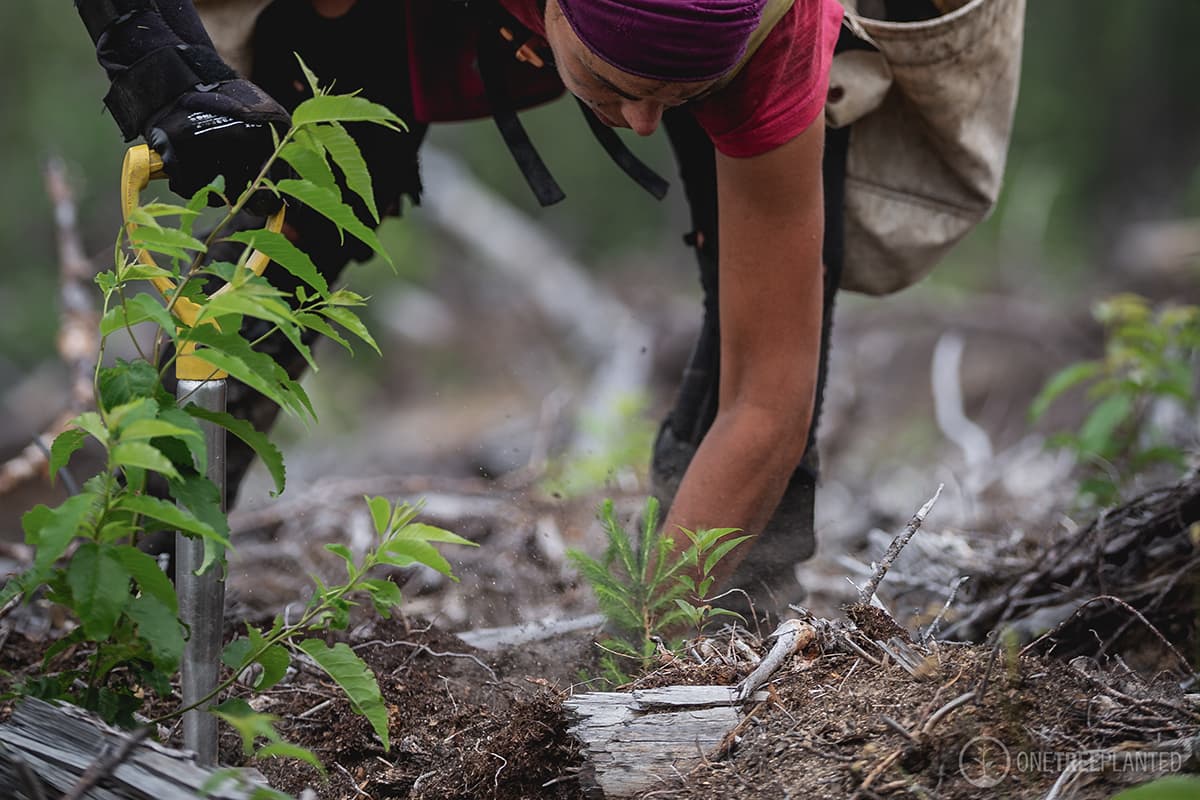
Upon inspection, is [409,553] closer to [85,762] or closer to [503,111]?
[85,762]

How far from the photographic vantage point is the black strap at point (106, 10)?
5.76ft

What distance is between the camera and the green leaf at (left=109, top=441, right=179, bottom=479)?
122 centimetres

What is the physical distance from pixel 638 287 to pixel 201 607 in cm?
912

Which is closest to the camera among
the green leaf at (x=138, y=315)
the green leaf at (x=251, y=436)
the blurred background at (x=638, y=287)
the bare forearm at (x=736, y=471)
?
the green leaf at (x=138, y=315)

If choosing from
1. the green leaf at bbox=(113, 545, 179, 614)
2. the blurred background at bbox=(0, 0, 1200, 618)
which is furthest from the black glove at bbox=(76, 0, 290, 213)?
the blurred background at bbox=(0, 0, 1200, 618)

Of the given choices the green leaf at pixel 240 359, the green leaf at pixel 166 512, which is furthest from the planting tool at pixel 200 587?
the green leaf at pixel 166 512

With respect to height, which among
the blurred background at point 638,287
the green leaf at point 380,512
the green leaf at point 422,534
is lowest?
the blurred background at point 638,287

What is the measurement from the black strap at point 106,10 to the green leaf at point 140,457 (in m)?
0.84

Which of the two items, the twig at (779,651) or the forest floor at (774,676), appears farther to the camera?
the twig at (779,651)

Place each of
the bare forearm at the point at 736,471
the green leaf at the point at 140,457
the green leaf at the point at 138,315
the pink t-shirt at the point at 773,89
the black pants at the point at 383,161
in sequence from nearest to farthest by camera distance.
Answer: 1. the green leaf at the point at 140,457
2. the green leaf at the point at 138,315
3. the pink t-shirt at the point at 773,89
4. the bare forearm at the point at 736,471
5. the black pants at the point at 383,161

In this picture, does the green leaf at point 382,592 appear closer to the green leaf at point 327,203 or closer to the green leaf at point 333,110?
the green leaf at point 327,203

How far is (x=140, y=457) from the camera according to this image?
Answer: 123cm

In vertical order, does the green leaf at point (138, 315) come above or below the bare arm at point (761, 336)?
above

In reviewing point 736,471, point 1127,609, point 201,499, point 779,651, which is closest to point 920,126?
point 736,471
